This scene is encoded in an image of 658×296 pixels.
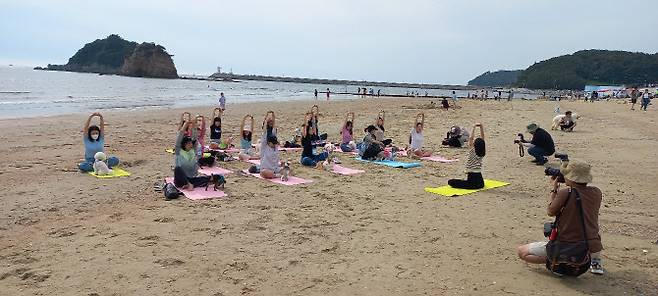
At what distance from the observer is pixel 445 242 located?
5.66 m

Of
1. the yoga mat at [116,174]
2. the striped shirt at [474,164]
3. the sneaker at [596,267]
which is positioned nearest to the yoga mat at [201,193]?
the yoga mat at [116,174]

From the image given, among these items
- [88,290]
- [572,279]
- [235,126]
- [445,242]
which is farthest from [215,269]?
[235,126]

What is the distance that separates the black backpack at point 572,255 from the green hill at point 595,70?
121 m

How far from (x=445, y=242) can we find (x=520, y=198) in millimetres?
2839

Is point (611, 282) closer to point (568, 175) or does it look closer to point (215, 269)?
point (568, 175)

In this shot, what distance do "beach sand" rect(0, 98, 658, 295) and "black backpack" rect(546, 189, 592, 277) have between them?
0.41 feet

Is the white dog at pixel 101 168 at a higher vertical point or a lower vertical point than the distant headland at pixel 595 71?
lower

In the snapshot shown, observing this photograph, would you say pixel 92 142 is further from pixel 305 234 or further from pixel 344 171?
pixel 305 234

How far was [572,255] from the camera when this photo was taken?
4.52m

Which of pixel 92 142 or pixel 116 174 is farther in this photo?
pixel 92 142

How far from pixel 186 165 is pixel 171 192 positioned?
96cm

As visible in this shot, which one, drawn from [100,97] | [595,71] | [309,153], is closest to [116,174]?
[309,153]

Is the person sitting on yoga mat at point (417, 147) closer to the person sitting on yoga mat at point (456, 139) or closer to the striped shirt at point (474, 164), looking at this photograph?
the person sitting on yoga mat at point (456, 139)

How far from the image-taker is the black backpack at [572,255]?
14.8 ft
